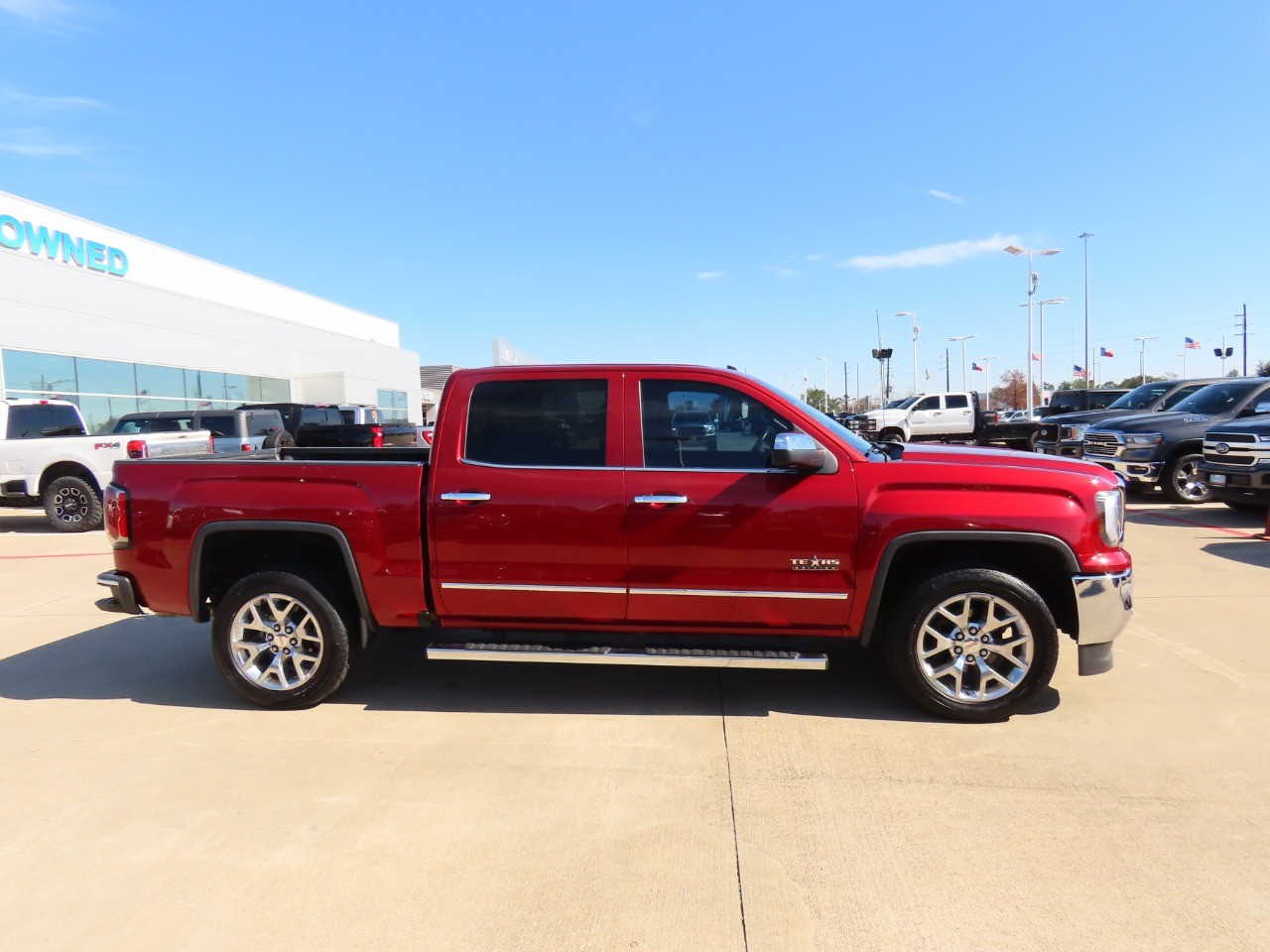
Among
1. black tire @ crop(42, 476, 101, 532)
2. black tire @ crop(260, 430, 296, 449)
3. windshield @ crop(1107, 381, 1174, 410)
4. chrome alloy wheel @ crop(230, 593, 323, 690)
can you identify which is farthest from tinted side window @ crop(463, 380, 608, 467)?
windshield @ crop(1107, 381, 1174, 410)

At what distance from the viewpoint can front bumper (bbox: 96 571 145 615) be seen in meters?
4.47

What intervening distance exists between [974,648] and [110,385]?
2912 centimetres

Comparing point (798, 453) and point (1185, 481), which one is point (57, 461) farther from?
point (1185, 481)

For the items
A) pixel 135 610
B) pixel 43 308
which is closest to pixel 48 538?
pixel 135 610

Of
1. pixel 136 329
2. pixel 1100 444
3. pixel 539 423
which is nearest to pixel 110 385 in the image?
pixel 136 329

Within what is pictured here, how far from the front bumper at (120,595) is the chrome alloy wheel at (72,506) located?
320 inches

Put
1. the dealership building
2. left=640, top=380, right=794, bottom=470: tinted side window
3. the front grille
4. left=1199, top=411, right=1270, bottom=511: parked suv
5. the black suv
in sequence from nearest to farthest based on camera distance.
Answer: left=640, top=380, right=794, bottom=470: tinted side window
left=1199, top=411, right=1270, bottom=511: parked suv
the black suv
the front grille
the dealership building

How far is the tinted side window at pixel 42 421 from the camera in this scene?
439 inches

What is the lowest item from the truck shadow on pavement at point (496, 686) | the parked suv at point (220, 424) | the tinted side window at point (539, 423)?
the truck shadow on pavement at point (496, 686)

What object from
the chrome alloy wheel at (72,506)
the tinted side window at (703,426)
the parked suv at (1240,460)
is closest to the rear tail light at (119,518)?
the tinted side window at (703,426)

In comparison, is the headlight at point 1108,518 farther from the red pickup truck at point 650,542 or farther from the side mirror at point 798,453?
the side mirror at point 798,453

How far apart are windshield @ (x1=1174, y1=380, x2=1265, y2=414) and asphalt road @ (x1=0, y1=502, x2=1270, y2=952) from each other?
9597mm

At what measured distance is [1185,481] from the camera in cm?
1212

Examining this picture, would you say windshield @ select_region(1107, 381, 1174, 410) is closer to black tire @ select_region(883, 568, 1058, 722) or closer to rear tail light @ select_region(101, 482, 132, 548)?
black tire @ select_region(883, 568, 1058, 722)
